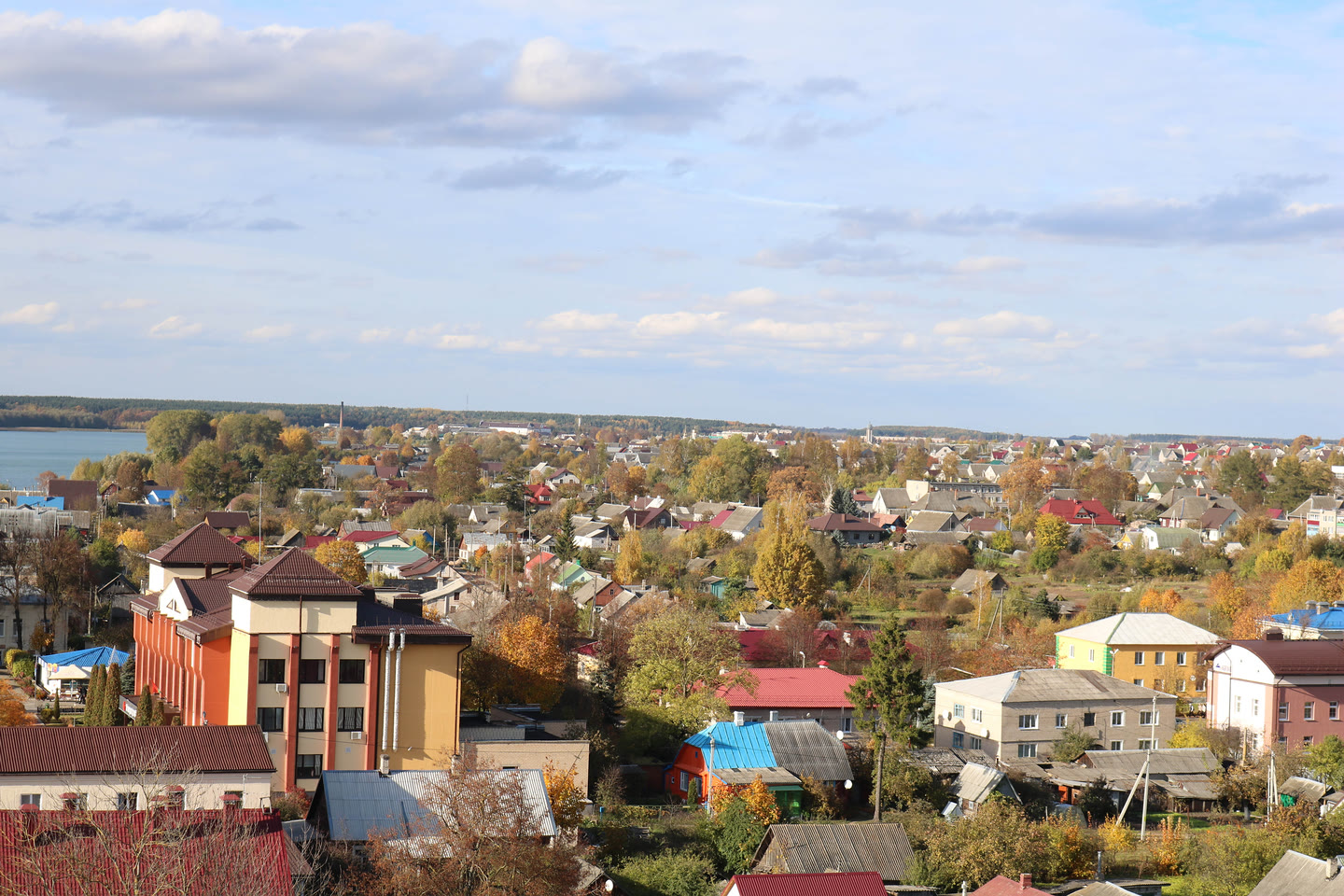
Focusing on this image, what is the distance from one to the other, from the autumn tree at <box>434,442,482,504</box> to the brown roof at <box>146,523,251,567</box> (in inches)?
2340

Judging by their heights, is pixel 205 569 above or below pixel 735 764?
above

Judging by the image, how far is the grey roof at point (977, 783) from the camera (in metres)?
30.0

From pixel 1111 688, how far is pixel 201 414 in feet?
396

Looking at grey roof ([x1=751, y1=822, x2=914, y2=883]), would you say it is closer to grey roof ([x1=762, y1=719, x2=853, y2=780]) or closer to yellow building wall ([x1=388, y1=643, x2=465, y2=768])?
grey roof ([x1=762, y1=719, x2=853, y2=780])

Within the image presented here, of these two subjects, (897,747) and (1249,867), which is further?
(897,747)

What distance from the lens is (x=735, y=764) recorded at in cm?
3030

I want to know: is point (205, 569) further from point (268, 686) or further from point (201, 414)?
point (201, 414)

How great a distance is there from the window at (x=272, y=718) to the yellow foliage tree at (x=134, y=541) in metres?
35.2

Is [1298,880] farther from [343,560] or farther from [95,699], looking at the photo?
[343,560]

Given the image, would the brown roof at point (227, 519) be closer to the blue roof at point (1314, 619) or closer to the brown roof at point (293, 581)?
the brown roof at point (293, 581)

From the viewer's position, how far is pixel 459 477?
97875 mm

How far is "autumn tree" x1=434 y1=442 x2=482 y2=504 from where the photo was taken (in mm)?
96500

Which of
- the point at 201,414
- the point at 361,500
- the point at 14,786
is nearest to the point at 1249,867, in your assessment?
the point at 14,786

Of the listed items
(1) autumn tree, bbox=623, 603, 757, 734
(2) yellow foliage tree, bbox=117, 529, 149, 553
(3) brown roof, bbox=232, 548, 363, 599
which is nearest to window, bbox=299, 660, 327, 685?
(3) brown roof, bbox=232, 548, 363, 599
